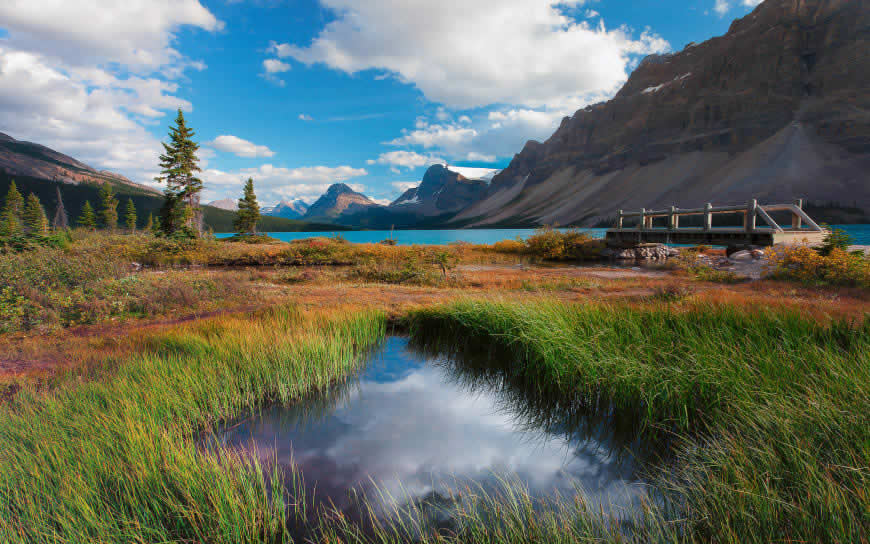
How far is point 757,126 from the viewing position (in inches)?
5335

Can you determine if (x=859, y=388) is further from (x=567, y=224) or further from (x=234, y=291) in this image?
(x=567, y=224)

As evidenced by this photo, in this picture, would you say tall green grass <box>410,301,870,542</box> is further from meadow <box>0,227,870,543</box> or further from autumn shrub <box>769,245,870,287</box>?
autumn shrub <box>769,245,870,287</box>

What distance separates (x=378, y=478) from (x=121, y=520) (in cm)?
→ 203

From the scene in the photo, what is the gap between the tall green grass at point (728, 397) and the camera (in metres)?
2.17

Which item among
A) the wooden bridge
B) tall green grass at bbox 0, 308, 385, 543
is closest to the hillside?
the wooden bridge

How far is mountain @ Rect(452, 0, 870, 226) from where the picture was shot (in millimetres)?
102613

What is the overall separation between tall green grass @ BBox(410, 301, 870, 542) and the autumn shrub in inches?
279

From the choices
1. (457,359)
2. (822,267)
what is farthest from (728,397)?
(822,267)

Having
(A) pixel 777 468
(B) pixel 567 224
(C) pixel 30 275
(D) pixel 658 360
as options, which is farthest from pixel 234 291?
(B) pixel 567 224

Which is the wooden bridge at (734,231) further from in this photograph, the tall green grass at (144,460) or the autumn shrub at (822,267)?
the tall green grass at (144,460)

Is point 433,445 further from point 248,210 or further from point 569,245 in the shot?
Result: point 248,210

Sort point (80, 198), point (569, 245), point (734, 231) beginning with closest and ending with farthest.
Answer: point (734, 231), point (569, 245), point (80, 198)

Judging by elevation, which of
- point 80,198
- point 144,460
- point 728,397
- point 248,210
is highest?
point 80,198

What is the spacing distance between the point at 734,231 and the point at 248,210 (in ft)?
199
